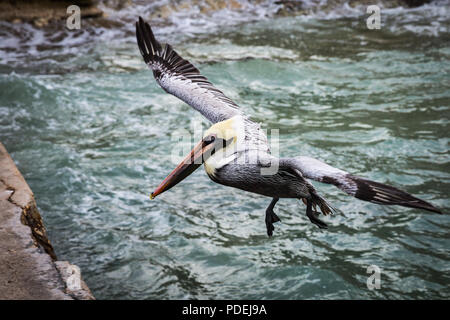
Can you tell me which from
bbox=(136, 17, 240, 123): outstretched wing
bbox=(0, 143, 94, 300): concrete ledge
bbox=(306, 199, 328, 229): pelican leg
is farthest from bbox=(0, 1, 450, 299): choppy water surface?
bbox=(136, 17, 240, 123): outstretched wing

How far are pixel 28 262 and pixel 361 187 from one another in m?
1.95

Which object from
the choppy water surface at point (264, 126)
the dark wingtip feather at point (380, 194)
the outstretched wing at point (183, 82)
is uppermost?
the outstretched wing at point (183, 82)

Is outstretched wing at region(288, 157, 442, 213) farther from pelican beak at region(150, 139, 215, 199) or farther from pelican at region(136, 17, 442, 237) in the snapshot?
pelican beak at region(150, 139, 215, 199)

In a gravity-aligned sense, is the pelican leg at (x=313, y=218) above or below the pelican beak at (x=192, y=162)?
below

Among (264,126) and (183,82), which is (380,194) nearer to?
(183,82)

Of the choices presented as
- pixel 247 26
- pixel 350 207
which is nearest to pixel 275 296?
pixel 350 207

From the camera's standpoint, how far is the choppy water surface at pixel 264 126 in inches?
180

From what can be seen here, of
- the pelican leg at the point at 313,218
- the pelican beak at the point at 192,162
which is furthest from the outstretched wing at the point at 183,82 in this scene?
the pelican leg at the point at 313,218

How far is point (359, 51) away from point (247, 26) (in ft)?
9.52

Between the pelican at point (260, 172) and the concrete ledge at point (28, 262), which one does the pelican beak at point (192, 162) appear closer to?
the pelican at point (260, 172)

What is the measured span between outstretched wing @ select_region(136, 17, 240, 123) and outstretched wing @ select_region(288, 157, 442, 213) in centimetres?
138

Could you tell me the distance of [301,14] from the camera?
Result: 41.5ft

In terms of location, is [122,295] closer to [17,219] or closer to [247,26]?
[17,219]

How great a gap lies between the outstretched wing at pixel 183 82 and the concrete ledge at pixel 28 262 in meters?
1.37
